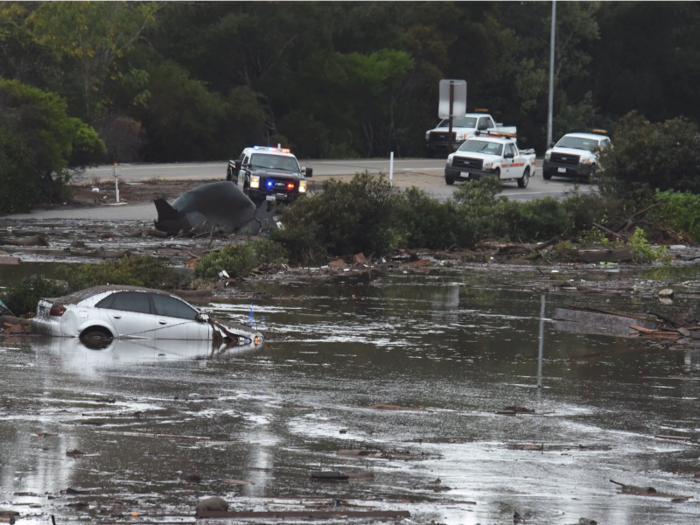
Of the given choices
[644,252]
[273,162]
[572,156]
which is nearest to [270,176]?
[273,162]

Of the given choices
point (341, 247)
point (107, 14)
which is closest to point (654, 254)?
point (341, 247)

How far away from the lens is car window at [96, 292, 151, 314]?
54.8 ft

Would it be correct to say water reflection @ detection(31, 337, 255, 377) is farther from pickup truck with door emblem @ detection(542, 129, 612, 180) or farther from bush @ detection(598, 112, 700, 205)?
pickup truck with door emblem @ detection(542, 129, 612, 180)

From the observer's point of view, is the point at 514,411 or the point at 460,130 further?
the point at 460,130

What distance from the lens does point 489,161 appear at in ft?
149

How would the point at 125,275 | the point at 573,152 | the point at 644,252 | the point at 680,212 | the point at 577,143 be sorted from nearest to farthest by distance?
1. the point at 125,275
2. the point at 644,252
3. the point at 680,212
4. the point at 573,152
5. the point at 577,143

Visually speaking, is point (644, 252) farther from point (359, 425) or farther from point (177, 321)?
point (359, 425)

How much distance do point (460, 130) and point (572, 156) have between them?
984 centimetres

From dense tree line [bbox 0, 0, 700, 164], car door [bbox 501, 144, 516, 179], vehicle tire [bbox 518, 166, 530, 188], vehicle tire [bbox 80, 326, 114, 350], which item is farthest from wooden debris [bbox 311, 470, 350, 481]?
vehicle tire [bbox 518, 166, 530, 188]

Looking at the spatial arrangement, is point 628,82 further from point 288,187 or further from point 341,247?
point 341,247

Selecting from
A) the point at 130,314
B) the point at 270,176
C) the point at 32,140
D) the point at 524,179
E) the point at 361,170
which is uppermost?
the point at 32,140

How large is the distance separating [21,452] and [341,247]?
66.6 feet

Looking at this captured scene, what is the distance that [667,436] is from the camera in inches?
469

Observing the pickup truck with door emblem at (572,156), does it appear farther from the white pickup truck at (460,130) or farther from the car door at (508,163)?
the white pickup truck at (460,130)
